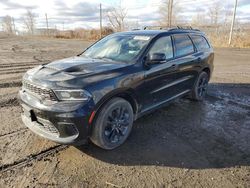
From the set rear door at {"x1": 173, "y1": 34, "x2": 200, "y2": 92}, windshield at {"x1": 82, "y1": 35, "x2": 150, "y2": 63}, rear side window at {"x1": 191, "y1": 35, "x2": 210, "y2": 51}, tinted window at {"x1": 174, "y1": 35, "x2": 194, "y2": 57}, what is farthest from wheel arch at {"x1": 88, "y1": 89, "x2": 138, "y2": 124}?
rear side window at {"x1": 191, "y1": 35, "x2": 210, "y2": 51}

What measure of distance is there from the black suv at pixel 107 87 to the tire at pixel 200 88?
76cm

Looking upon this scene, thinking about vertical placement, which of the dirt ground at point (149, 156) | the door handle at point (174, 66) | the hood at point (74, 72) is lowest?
the dirt ground at point (149, 156)

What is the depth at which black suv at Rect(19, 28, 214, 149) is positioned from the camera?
3.30m

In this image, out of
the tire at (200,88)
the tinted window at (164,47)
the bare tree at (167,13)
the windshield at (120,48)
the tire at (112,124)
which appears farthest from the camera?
the bare tree at (167,13)

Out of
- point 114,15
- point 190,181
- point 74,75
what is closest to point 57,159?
point 74,75

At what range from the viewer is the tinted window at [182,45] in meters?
5.11

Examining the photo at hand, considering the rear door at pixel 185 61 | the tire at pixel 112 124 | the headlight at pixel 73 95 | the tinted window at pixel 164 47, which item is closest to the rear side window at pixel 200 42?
the rear door at pixel 185 61

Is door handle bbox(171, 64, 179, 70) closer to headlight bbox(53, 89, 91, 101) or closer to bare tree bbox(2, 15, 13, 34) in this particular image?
headlight bbox(53, 89, 91, 101)

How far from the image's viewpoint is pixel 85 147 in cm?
392

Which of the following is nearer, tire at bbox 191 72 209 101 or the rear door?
the rear door

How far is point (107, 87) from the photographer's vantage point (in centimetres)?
351

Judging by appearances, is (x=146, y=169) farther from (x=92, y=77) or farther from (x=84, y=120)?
(x=92, y=77)

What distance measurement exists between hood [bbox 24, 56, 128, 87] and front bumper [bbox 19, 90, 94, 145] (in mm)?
306

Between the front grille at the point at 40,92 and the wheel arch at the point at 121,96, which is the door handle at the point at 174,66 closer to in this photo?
the wheel arch at the point at 121,96
